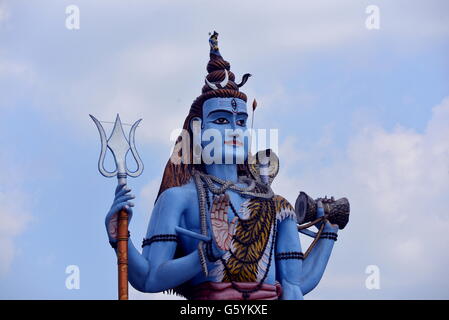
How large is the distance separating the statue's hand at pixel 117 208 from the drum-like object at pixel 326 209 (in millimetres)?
2258

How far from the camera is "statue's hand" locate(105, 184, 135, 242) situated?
529 inches

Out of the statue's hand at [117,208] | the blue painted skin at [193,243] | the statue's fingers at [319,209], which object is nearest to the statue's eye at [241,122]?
the blue painted skin at [193,243]

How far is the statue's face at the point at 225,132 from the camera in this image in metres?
14.3

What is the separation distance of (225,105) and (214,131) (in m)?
0.31

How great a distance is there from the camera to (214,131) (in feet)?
47.0

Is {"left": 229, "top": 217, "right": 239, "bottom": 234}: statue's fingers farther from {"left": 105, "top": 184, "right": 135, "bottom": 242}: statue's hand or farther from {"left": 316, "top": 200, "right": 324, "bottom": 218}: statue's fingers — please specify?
{"left": 316, "top": 200, "right": 324, "bottom": 218}: statue's fingers

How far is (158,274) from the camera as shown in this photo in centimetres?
1373

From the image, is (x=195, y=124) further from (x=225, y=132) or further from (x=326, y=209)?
(x=326, y=209)

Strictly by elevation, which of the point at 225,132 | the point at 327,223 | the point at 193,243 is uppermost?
the point at 225,132

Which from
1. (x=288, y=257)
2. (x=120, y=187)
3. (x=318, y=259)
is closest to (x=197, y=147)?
(x=120, y=187)
